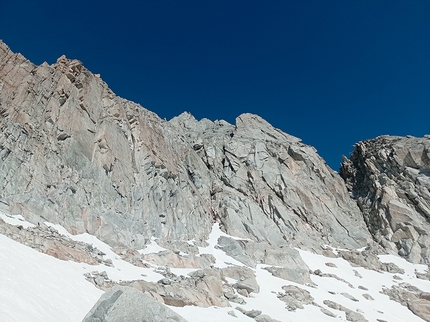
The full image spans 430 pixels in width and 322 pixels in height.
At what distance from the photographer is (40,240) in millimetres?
22734

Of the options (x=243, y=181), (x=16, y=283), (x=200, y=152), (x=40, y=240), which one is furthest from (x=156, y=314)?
(x=200, y=152)

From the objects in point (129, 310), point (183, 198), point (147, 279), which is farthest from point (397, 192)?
point (129, 310)

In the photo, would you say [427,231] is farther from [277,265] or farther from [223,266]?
[223,266]

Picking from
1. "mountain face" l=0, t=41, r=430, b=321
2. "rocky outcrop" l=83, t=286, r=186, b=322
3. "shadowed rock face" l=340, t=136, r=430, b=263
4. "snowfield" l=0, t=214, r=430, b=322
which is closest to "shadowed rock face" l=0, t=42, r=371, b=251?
"mountain face" l=0, t=41, r=430, b=321

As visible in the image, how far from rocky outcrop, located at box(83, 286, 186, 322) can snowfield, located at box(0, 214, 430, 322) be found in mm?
4540

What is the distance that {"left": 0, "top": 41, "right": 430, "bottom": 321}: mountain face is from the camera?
2894 cm

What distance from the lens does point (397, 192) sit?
6775 centimetres

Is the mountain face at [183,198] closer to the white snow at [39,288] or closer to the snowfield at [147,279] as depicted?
the snowfield at [147,279]

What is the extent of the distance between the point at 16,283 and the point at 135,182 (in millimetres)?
28950

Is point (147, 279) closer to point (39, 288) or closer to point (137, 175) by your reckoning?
point (39, 288)

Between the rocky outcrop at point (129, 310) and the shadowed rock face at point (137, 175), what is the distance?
78.0 ft

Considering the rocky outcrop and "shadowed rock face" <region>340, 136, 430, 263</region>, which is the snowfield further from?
"shadowed rock face" <region>340, 136, 430, 263</region>

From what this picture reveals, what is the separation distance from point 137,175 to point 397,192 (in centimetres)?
5555

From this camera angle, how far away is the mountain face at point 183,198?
2894 cm
